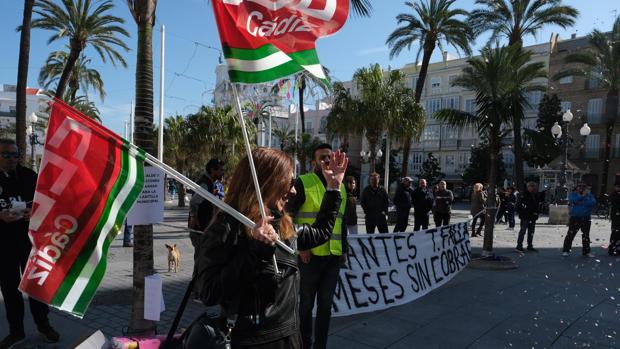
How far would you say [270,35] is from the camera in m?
2.55

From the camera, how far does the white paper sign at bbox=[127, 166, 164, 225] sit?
4.19 metres

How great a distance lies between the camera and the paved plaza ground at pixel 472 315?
4.64 m

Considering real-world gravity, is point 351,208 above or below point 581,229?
above

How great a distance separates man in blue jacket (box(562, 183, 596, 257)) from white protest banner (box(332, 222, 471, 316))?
5342 mm

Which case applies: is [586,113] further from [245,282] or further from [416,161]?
[245,282]

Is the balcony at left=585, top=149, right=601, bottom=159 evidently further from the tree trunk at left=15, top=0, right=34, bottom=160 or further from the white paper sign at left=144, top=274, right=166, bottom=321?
the white paper sign at left=144, top=274, right=166, bottom=321

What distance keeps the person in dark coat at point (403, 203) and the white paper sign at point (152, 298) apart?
8698 millimetres

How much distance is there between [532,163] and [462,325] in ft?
138

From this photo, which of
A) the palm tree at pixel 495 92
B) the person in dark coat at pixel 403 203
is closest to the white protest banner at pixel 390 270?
the palm tree at pixel 495 92

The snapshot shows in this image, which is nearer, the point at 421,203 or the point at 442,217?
the point at 421,203

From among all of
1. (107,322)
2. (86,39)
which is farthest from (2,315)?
(86,39)

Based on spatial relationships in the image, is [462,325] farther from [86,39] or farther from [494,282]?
[86,39]

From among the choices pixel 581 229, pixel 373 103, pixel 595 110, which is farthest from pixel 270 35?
pixel 595 110

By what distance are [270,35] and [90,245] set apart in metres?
1.43
